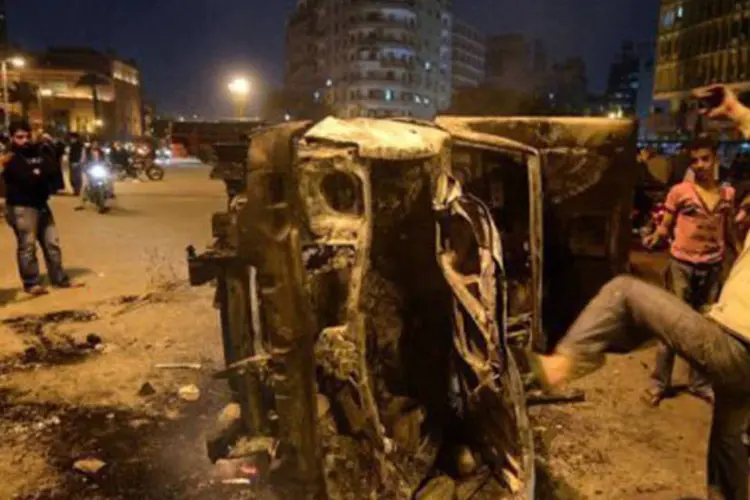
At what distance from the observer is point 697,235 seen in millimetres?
4594

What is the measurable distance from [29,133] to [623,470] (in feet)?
24.2

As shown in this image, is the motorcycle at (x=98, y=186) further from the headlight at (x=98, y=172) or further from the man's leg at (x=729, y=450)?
the man's leg at (x=729, y=450)

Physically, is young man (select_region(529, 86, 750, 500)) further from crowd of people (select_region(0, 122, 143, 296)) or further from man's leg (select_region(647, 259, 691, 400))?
crowd of people (select_region(0, 122, 143, 296))

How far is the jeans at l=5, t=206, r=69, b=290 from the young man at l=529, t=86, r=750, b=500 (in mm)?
6652

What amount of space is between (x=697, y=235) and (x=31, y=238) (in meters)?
7.02

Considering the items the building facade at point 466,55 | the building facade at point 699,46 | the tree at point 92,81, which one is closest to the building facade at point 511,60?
the building facade at point 466,55

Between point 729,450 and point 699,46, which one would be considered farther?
point 699,46

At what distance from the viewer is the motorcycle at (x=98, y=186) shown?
15.3m

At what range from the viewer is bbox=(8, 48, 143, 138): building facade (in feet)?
202

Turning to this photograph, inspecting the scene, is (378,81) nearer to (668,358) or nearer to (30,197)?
(30,197)

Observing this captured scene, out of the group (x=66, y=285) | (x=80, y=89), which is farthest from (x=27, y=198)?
(x=80, y=89)

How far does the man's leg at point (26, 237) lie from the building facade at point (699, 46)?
43.9 metres

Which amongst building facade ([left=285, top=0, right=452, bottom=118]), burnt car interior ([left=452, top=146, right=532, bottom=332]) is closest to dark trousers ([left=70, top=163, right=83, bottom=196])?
burnt car interior ([left=452, top=146, right=532, bottom=332])

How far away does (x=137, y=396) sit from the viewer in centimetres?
495
